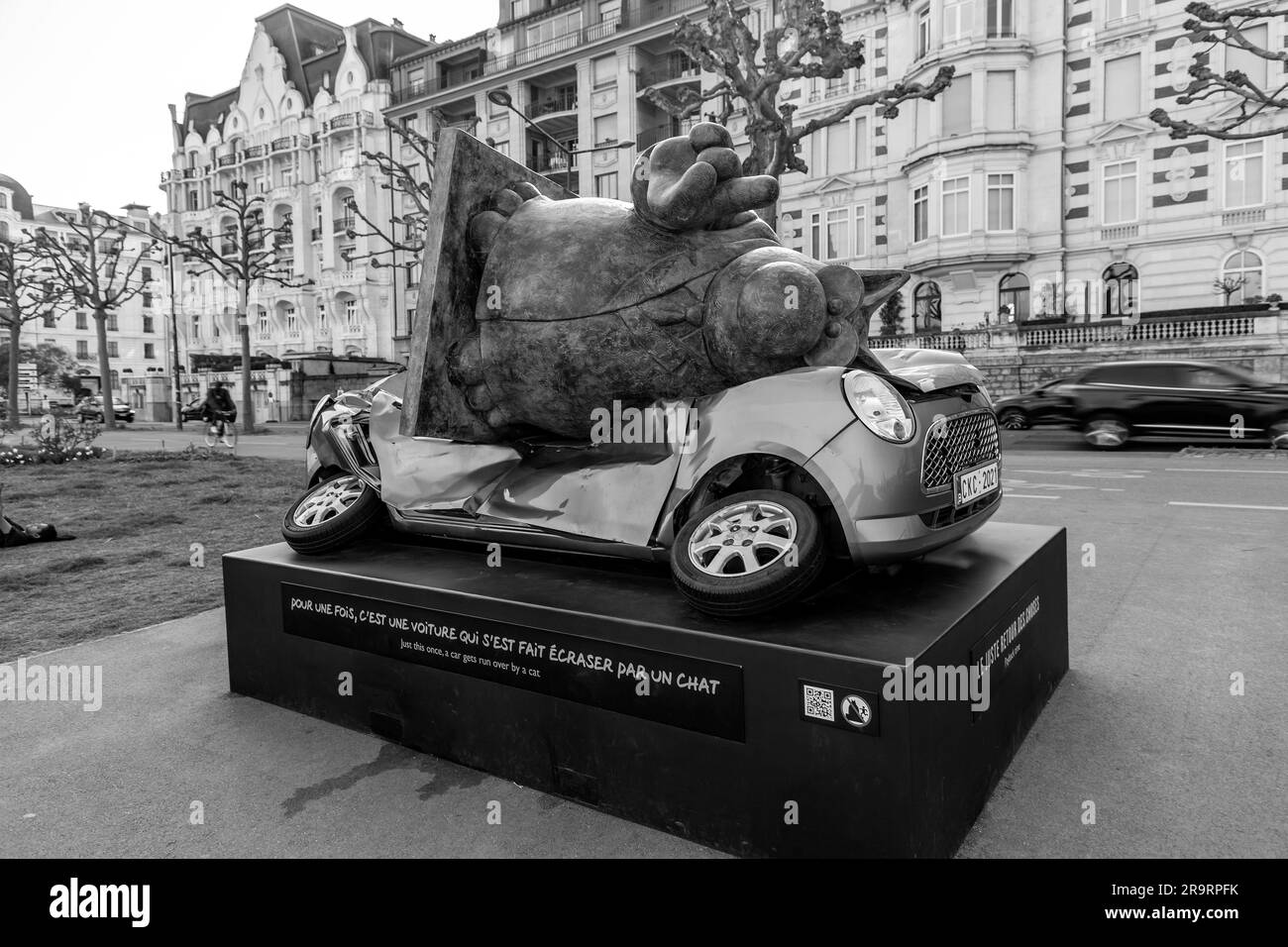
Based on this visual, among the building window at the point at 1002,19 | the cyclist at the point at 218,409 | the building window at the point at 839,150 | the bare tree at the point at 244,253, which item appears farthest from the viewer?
Answer: the building window at the point at 839,150

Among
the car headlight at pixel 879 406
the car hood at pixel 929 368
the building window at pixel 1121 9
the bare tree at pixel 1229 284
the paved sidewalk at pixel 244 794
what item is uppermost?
the building window at pixel 1121 9

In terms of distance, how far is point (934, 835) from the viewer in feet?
7.68

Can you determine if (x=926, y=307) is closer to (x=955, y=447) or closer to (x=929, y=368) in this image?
(x=929, y=368)

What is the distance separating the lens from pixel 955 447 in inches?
117

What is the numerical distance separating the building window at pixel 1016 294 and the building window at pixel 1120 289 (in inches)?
101

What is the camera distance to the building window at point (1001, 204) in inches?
1202

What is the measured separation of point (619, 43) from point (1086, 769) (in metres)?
43.5

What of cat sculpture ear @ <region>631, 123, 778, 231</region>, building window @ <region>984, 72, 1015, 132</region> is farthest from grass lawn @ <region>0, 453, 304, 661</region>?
building window @ <region>984, 72, 1015, 132</region>

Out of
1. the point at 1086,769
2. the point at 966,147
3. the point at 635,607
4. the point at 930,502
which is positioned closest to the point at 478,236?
the point at 635,607

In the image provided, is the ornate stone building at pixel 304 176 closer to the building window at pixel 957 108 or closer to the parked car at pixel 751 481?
the building window at pixel 957 108

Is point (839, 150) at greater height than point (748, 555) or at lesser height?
greater

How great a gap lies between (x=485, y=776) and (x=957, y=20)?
34.1 m

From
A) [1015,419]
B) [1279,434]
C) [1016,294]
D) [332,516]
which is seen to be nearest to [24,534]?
[332,516]

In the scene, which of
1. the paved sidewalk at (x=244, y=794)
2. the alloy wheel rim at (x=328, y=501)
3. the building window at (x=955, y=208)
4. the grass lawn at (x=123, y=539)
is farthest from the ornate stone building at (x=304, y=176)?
the paved sidewalk at (x=244, y=794)
